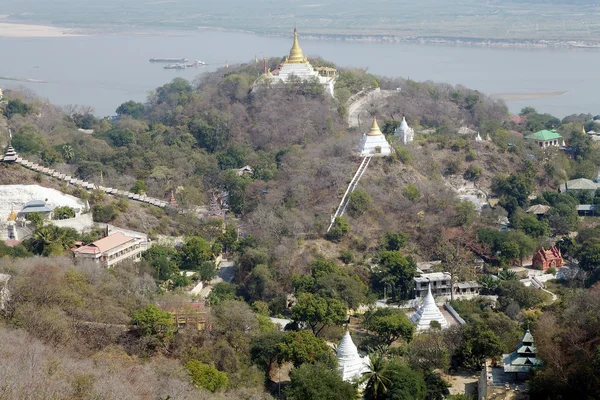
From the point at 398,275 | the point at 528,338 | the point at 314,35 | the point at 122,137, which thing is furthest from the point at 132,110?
the point at 314,35

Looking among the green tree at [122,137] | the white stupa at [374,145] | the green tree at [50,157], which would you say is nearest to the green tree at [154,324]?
the white stupa at [374,145]

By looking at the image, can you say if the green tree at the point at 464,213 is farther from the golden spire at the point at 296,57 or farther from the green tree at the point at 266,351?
the golden spire at the point at 296,57

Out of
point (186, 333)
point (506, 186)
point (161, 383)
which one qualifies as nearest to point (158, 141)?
point (506, 186)

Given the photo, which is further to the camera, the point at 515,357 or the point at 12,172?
the point at 12,172

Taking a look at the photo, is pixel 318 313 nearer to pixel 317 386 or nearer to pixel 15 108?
pixel 317 386

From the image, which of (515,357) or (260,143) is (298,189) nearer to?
(260,143)

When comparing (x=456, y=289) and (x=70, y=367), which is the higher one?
(x=70, y=367)
